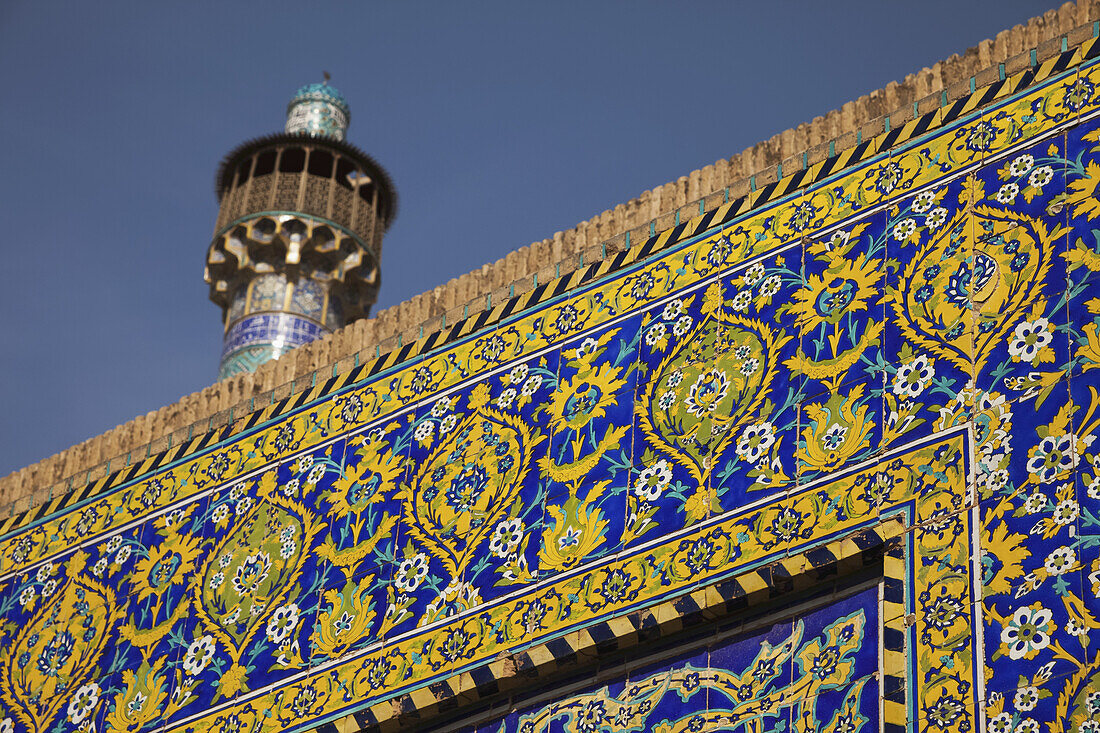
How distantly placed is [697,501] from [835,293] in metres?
0.71

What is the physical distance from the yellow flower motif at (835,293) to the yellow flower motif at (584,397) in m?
0.61

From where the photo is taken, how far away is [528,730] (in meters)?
4.79

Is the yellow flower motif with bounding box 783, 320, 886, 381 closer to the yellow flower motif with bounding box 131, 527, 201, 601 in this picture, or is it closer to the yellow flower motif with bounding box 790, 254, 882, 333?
the yellow flower motif with bounding box 790, 254, 882, 333

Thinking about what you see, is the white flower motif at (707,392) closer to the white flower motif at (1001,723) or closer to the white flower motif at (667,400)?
the white flower motif at (667,400)

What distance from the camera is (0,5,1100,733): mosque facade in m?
4.18

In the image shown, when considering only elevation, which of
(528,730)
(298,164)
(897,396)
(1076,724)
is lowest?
(1076,724)

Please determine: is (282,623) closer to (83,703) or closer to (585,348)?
(83,703)

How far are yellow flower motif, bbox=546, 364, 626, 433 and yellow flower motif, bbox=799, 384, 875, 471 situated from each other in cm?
74

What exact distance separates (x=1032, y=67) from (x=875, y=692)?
1946 millimetres

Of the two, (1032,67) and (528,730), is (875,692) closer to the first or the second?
(528,730)

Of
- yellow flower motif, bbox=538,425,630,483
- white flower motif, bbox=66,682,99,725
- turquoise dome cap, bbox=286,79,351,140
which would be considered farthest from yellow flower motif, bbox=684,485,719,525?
turquoise dome cap, bbox=286,79,351,140

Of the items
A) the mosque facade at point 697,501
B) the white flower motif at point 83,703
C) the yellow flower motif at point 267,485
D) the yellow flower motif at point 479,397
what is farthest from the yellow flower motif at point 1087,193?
the white flower motif at point 83,703

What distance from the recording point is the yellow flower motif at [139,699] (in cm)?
567

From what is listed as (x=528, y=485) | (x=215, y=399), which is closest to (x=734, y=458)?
(x=528, y=485)
